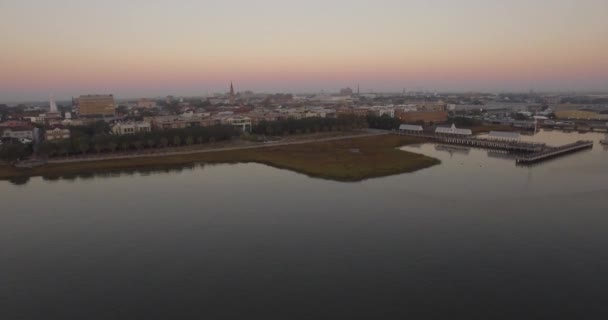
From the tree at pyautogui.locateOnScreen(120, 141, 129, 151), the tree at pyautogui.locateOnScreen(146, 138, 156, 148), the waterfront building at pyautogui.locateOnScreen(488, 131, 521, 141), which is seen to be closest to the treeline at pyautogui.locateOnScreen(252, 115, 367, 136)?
the tree at pyautogui.locateOnScreen(146, 138, 156, 148)

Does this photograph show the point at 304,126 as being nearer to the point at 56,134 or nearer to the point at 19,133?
the point at 56,134

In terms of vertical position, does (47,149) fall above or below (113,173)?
above

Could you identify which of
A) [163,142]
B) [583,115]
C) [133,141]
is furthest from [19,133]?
[583,115]

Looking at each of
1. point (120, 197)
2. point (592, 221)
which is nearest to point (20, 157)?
point (120, 197)

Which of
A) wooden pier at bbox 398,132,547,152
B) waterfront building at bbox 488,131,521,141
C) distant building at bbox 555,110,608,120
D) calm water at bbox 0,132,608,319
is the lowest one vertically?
calm water at bbox 0,132,608,319

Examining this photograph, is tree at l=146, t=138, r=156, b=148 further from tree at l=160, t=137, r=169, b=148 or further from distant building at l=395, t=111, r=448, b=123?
distant building at l=395, t=111, r=448, b=123

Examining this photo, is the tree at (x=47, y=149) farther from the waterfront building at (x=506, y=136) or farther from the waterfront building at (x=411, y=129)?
the waterfront building at (x=506, y=136)

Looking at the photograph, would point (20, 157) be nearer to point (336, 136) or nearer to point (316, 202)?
point (316, 202)

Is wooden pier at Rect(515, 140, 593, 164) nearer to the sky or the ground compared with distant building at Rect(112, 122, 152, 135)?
nearer to the ground
